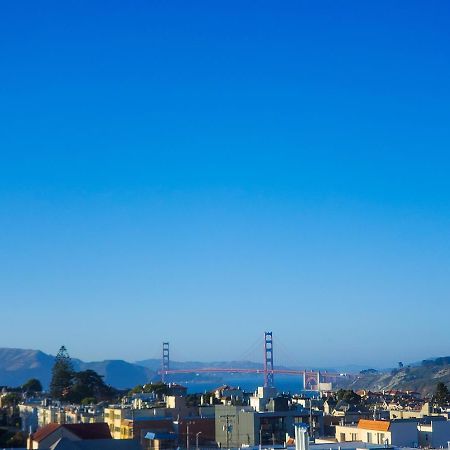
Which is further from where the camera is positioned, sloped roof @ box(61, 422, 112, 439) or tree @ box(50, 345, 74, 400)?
tree @ box(50, 345, 74, 400)

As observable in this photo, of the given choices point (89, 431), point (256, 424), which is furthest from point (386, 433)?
point (89, 431)

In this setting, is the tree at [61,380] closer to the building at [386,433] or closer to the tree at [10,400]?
the tree at [10,400]

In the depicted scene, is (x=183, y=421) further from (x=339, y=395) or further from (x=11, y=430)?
(x=339, y=395)

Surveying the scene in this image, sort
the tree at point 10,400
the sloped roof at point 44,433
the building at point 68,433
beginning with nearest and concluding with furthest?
the building at point 68,433, the sloped roof at point 44,433, the tree at point 10,400

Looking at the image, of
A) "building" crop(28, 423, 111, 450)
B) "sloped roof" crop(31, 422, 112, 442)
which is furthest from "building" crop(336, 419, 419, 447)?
"building" crop(28, 423, 111, 450)

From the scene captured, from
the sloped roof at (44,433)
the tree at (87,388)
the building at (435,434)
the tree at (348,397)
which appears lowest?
the building at (435,434)

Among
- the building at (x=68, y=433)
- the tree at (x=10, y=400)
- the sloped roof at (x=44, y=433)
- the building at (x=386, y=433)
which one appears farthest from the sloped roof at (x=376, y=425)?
the tree at (x=10, y=400)

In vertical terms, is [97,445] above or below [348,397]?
below

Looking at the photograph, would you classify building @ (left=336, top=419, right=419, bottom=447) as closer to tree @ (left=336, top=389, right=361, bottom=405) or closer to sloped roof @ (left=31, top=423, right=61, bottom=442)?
sloped roof @ (left=31, top=423, right=61, bottom=442)

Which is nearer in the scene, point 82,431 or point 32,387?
point 82,431

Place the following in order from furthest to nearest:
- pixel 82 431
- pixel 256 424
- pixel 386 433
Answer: pixel 256 424, pixel 386 433, pixel 82 431

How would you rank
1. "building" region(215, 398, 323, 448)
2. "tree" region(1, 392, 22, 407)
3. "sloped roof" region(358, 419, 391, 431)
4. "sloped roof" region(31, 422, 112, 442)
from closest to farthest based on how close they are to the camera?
1. "sloped roof" region(31, 422, 112, 442)
2. "sloped roof" region(358, 419, 391, 431)
3. "building" region(215, 398, 323, 448)
4. "tree" region(1, 392, 22, 407)

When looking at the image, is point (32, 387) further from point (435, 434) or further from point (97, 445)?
point (97, 445)

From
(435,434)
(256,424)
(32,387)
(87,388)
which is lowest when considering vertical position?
(435,434)
